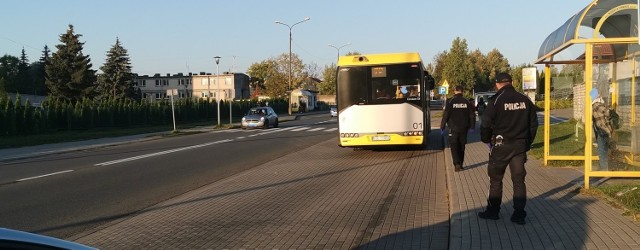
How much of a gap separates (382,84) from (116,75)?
64785 mm

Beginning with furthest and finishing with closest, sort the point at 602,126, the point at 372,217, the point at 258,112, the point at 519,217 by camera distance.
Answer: the point at 258,112, the point at 602,126, the point at 372,217, the point at 519,217

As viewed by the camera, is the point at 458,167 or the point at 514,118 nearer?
A: the point at 514,118

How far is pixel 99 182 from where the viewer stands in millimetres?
12016

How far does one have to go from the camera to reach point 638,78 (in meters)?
9.57

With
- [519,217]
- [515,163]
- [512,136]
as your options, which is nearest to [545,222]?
[519,217]

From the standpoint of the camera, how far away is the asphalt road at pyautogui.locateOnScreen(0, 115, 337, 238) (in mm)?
8164

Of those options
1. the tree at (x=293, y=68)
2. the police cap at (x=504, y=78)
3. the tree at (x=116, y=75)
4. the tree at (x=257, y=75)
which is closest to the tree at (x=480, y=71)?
the tree at (x=293, y=68)

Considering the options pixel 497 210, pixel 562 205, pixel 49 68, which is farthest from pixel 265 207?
pixel 49 68

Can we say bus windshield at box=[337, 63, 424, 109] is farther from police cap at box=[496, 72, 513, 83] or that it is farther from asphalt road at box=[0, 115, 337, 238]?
police cap at box=[496, 72, 513, 83]

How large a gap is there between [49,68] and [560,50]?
6379cm

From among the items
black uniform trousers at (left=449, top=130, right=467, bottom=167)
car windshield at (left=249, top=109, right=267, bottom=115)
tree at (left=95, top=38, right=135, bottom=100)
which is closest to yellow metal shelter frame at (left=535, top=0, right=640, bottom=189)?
black uniform trousers at (left=449, top=130, right=467, bottom=167)

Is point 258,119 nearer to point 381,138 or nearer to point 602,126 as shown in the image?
point 381,138

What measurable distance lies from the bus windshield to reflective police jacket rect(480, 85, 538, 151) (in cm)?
963

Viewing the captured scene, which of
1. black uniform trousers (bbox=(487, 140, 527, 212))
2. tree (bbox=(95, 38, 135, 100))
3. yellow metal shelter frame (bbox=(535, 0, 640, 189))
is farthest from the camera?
tree (bbox=(95, 38, 135, 100))
